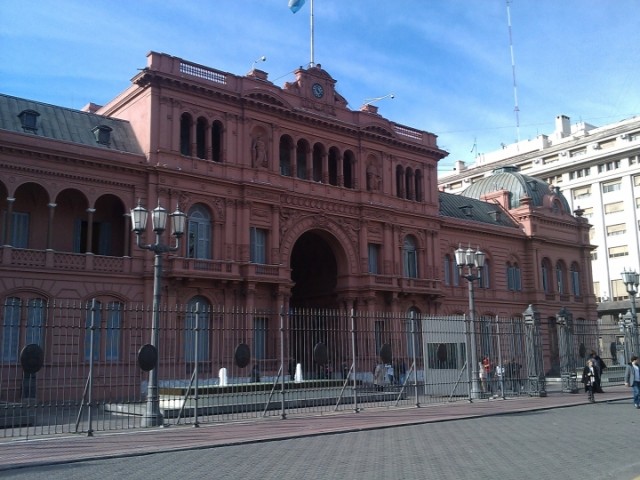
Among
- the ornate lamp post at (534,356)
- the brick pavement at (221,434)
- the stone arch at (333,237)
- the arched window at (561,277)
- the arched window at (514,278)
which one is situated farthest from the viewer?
the arched window at (561,277)

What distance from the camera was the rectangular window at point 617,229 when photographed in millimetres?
75312

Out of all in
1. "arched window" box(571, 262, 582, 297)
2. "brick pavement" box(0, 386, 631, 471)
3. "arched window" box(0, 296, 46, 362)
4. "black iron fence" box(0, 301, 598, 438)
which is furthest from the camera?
"arched window" box(571, 262, 582, 297)

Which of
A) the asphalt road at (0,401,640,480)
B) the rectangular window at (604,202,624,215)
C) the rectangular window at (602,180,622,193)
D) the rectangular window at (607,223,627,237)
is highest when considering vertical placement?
the rectangular window at (602,180,622,193)

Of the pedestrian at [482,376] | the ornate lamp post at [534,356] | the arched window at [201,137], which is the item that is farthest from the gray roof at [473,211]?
the pedestrian at [482,376]

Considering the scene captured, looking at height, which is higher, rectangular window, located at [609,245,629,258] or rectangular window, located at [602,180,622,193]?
rectangular window, located at [602,180,622,193]

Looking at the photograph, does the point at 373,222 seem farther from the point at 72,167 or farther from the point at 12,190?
the point at 12,190

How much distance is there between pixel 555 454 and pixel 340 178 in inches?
1124

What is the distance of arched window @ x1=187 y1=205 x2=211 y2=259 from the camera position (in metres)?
33.3

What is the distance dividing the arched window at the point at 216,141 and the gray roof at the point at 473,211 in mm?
19435

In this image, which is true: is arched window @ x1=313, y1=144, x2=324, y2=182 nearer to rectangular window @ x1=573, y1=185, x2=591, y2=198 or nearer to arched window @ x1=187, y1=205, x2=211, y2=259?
arched window @ x1=187, y1=205, x2=211, y2=259

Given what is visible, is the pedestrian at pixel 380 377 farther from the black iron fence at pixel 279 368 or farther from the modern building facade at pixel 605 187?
the modern building facade at pixel 605 187

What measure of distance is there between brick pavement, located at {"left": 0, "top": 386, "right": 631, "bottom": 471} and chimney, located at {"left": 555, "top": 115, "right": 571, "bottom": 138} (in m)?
69.9

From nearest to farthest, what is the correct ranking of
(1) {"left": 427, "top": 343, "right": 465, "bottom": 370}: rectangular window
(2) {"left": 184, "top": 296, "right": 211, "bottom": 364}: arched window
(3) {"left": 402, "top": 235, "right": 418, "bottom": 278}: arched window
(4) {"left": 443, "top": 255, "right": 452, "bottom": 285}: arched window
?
(1) {"left": 427, "top": 343, "right": 465, "bottom": 370}: rectangular window
(2) {"left": 184, "top": 296, "right": 211, "bottom": 364}: arched window
(3) {"left": 402, "top": 235, "right": 418, "bottom": 278}: arched window
(4) {"left": 443, "top": 255, "right": 452, "bottom": 285}: arched window

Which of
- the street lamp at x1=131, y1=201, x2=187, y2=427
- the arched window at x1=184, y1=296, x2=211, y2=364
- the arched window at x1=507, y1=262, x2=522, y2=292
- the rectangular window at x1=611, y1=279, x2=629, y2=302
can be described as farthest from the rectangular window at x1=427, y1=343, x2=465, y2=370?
the rectangular window at x1=611, y1=279, x2=629, y2=302
